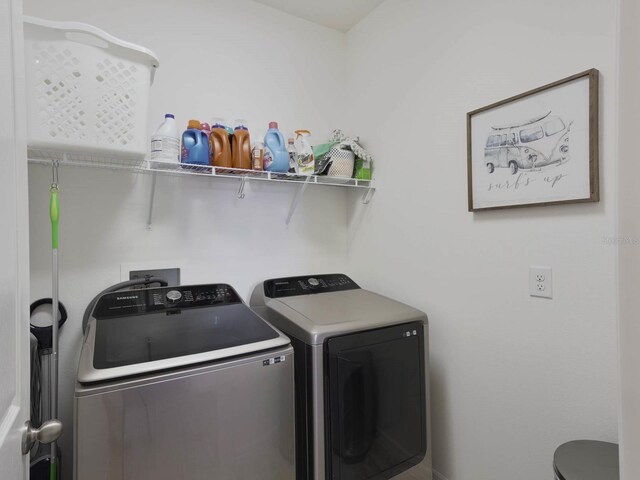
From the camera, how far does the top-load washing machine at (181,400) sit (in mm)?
884

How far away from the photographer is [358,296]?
69.6 inches

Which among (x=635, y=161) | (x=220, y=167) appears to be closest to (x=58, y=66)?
(x=220, y=167)

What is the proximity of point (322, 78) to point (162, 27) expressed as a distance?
39.4 inches

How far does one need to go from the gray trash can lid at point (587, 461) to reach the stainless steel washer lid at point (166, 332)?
2.98 ft

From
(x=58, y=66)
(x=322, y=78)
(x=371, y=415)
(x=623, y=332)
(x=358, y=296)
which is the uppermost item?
(x=322, y=78)

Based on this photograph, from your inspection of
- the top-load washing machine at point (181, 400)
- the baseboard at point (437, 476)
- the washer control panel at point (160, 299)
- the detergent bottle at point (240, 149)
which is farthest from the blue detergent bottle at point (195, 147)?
the baseboard at point (437, 476)

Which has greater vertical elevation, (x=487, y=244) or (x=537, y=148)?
(x=537, y=148)

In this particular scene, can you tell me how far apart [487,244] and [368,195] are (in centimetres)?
87

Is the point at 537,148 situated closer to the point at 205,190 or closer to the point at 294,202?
the point at 294,202

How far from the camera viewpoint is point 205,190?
183 centimetres

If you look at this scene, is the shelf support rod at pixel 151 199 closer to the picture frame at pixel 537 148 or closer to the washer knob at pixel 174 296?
the washer knob at pixel 174 296

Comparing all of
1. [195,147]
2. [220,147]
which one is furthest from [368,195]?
[195,147]

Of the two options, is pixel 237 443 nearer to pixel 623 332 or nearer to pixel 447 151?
pixel 623 332

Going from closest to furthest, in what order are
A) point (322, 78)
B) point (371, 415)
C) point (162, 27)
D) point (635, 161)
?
point (635, 161)
point (371, 415)
point (162, 27)
point (322, 78)
